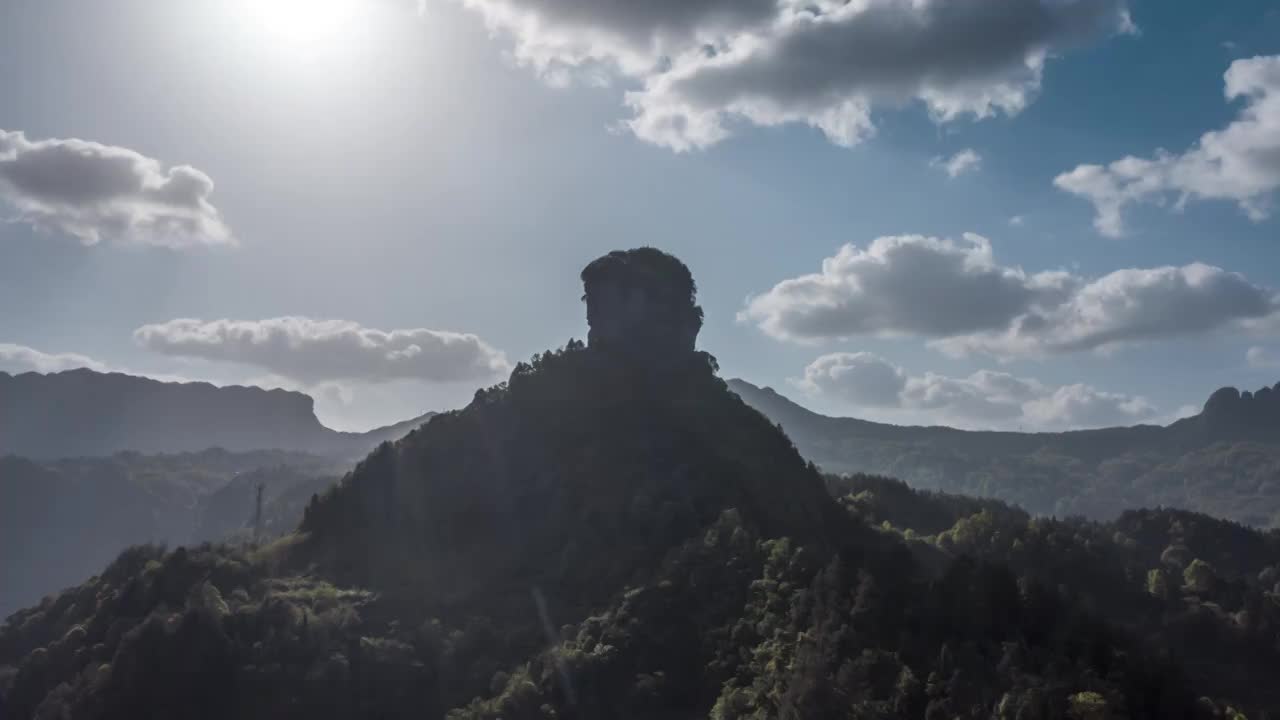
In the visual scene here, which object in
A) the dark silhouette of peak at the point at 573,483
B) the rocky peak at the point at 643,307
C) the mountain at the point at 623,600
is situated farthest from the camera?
the rocky peak at the point at 643,307

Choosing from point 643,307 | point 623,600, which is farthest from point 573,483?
point 643,307

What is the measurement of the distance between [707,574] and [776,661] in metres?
24.1

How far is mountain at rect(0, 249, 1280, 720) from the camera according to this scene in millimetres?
70500

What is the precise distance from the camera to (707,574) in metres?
106

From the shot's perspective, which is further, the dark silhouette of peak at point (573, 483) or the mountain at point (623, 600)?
the dark silhouette of peak at point (573, 483)

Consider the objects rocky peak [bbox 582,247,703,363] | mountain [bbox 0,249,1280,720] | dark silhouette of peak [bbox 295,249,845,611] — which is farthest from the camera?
rocky peak [bbox 582,247,703,363]

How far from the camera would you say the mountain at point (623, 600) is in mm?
70500

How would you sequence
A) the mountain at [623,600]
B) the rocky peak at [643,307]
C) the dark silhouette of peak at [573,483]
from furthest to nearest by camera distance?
the rocky peak at [643,307], the dark silhouette of peak at [573,483], the mountain at [623,600]

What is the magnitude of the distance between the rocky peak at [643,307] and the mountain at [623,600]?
487 mm

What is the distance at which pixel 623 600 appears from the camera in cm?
10788

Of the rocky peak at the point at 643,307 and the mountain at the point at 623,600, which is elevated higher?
the rocky peak at the point at 643,307

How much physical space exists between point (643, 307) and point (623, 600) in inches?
3387

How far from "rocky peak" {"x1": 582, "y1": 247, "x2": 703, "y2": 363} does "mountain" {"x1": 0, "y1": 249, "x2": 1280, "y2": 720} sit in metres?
0.49

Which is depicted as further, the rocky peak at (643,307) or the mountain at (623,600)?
the rocky peak at (643,307)
